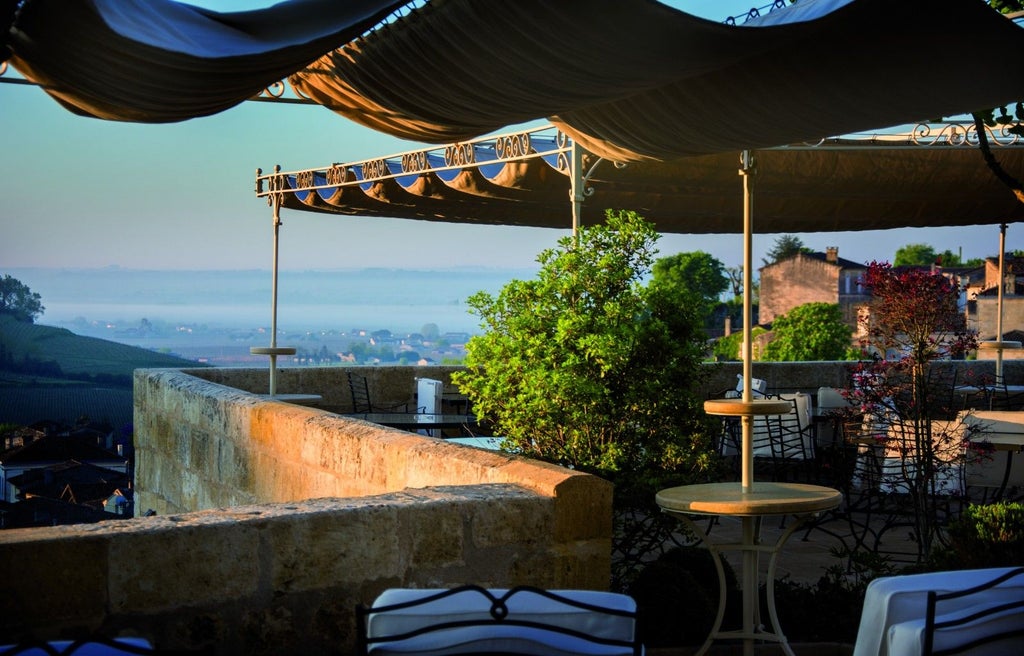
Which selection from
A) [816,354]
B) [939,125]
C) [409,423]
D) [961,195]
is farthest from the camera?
[816,354]

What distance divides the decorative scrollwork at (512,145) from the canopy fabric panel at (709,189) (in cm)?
6

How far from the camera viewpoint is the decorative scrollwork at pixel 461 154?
8.54 meters

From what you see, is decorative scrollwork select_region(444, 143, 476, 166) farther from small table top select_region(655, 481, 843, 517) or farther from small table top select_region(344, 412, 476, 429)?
small table top select_region(655, 481, 843, 517)

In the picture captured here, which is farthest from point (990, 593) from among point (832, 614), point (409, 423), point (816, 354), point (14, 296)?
point (816, 354)

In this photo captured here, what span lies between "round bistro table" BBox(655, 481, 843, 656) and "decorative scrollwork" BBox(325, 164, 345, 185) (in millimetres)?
6169

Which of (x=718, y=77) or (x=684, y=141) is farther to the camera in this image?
(x=684, y=141)

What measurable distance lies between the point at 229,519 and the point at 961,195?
8.71 meters

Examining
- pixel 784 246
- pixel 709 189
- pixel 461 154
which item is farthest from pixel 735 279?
pixel 461 154

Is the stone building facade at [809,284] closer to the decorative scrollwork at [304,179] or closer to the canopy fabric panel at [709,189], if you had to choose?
the canopy fabric panel at [709,189]

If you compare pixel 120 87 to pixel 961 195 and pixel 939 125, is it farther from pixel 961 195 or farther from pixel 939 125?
pixel 961 195

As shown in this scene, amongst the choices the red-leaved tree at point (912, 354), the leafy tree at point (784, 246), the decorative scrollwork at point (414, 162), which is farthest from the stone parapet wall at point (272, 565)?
the leafy tree at point (784, 246)

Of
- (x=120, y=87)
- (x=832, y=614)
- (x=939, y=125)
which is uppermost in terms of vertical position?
(x=939, y=125)

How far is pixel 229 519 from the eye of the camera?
3387mm

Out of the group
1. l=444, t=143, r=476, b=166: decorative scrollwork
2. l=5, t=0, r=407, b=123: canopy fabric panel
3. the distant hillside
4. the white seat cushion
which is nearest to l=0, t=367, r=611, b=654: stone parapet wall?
the white seat cushion
